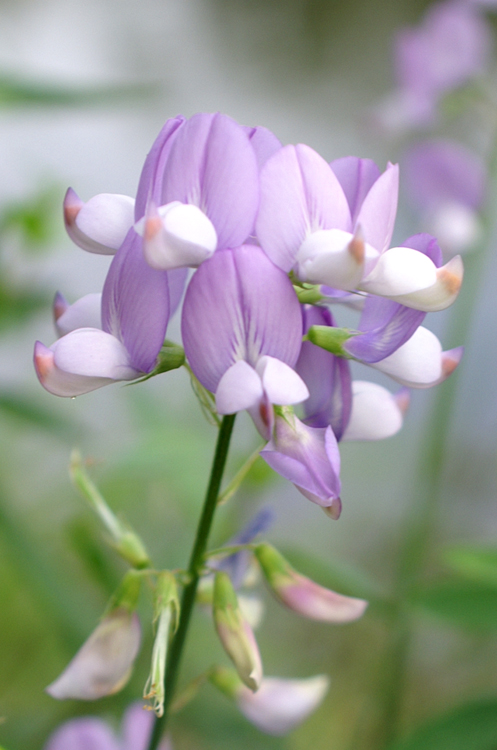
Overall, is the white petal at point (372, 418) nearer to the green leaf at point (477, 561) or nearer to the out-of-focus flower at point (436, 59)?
the green leaf at point (477, 561)

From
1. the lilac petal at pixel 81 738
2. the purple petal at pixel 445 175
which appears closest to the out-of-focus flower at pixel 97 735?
the lilac petal at pixel 81 738

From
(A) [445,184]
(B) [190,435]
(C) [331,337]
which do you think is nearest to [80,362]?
(C) [331,337]

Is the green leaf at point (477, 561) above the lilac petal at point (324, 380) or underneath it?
underneath

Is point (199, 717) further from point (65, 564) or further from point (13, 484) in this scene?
point (13, 484)

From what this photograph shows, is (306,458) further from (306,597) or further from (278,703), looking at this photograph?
(278,703)

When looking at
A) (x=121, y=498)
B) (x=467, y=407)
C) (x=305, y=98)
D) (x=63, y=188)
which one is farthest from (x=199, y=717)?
(x=305, y=98)
